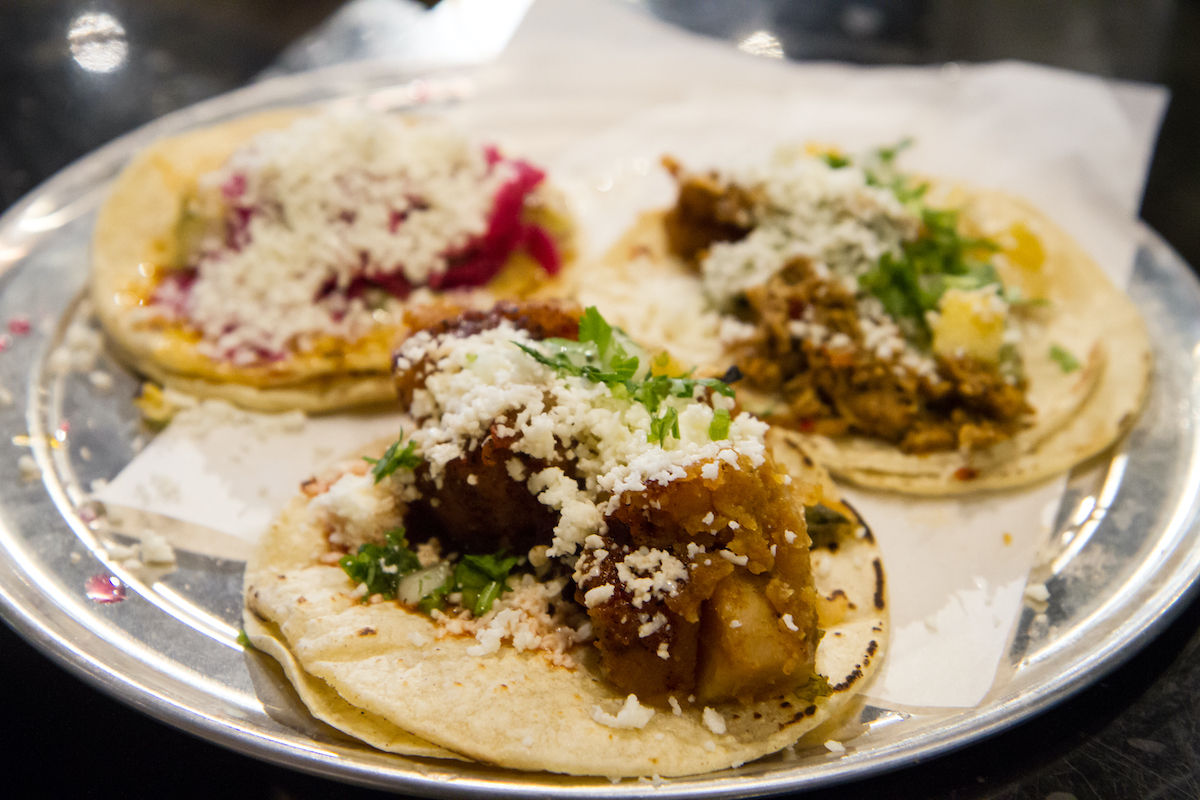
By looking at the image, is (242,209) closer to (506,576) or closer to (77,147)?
(77,147)

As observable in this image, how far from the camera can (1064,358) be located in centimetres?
329

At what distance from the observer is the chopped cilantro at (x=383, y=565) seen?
2457mm

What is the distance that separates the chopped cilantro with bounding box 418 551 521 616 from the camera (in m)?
2.40

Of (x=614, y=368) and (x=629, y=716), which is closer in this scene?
(x=629, y=716)

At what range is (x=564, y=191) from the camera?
13.9 feet

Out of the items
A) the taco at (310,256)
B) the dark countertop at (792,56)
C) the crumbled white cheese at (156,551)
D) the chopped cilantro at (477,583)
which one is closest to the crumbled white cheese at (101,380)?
the taco at (310,256)

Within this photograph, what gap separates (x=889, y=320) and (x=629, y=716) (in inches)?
68.6

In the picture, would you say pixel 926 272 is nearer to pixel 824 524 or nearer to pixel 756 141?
pixel 824 524

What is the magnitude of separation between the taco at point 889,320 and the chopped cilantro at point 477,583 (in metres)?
1.13

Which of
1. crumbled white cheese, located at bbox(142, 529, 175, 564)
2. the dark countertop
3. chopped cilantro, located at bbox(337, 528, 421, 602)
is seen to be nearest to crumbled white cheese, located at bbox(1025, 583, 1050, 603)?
the dark countertop

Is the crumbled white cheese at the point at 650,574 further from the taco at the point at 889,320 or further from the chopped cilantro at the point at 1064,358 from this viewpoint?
the chopped cilantro at the point at 1064,358

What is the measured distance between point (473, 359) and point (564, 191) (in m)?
1.96

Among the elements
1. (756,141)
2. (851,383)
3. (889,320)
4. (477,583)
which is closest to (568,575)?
(477,583)

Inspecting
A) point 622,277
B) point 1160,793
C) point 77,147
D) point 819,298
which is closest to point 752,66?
point 622,277
